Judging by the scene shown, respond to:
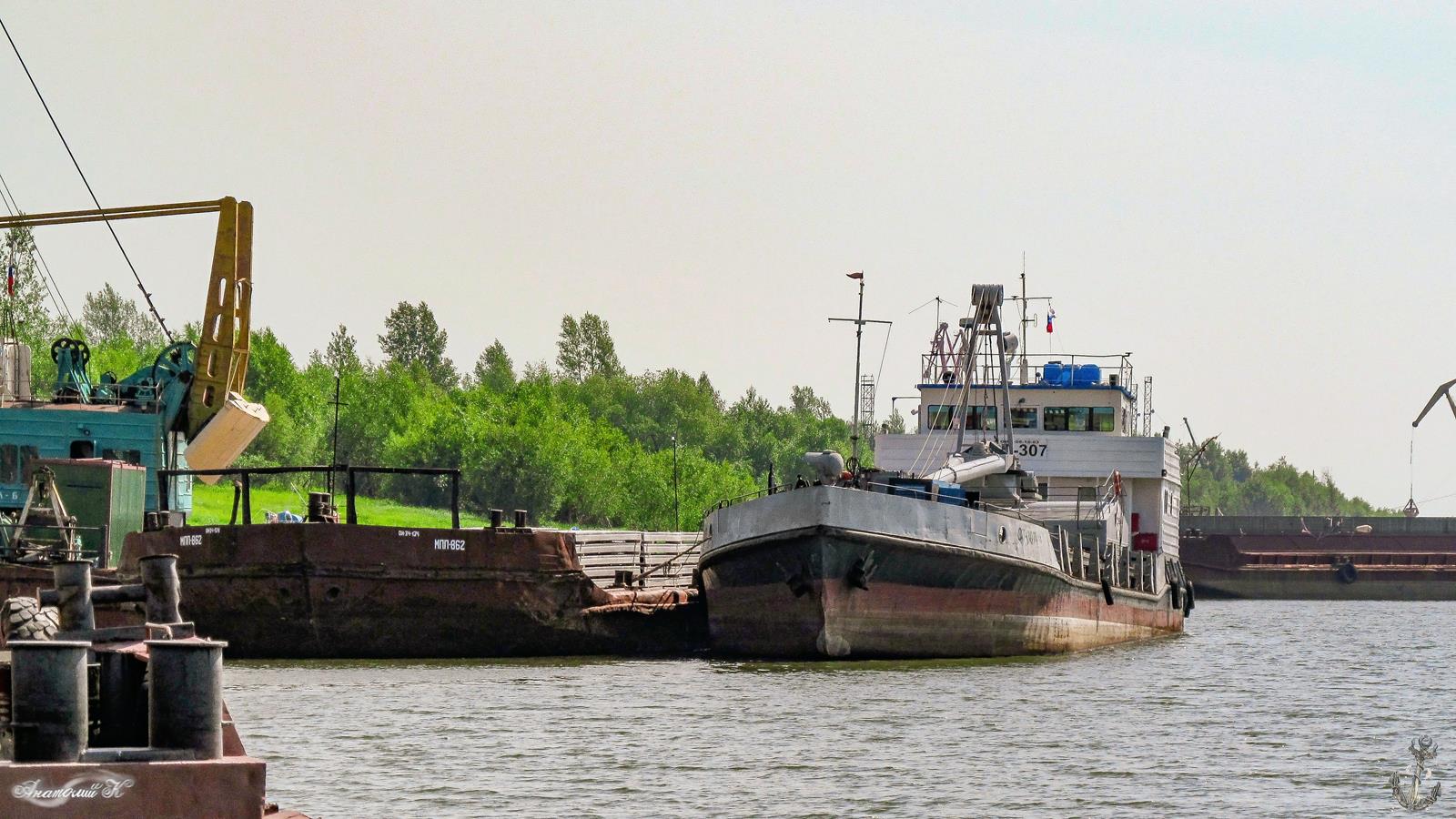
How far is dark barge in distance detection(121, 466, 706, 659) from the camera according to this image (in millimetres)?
29344

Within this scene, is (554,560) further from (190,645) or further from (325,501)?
(190,645)

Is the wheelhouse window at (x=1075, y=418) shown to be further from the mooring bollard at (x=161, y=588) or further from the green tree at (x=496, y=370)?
the green tree at (x=496, y=370)

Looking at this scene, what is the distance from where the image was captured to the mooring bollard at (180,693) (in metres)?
10.2

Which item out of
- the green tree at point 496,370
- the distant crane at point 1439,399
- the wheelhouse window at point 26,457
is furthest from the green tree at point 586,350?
the wheelhouse window at point 26,457

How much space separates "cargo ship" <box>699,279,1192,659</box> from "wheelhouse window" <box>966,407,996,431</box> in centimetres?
4

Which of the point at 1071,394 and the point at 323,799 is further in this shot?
the point at 1071,394

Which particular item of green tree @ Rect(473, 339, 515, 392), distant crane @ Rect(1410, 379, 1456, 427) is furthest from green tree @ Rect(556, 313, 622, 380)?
distant crane @ Rect(1410, 379, 1456, 427)

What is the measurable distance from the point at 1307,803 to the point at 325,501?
61.5 ft

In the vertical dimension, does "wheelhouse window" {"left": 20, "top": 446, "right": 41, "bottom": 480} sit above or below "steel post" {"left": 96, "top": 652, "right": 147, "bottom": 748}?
above

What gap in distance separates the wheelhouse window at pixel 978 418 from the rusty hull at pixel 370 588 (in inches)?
502

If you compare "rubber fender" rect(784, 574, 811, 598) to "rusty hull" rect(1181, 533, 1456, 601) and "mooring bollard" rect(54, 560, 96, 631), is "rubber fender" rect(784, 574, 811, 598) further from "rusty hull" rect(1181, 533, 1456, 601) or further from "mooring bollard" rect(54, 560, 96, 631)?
"rusty hull" rect(1181, 533, 1456, 601)

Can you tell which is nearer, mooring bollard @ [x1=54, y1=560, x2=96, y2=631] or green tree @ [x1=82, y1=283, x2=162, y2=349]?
mooring bollard @ [x1=54, y1=560, x2=96, y2=631]

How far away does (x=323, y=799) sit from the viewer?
1538cm

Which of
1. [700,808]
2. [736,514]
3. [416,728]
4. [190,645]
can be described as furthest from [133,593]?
[736,514]
